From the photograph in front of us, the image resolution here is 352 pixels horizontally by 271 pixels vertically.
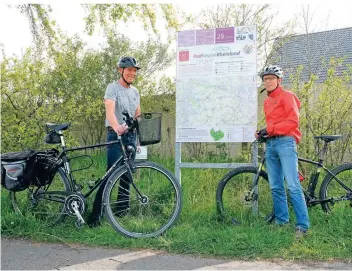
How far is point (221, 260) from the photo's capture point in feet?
13.4

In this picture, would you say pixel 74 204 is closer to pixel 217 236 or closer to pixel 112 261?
pixel 112 261

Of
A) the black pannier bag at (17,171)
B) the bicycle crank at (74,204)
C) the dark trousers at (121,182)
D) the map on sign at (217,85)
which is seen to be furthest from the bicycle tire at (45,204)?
the map on sign at (217,85)

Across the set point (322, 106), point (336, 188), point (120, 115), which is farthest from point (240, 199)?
point (322, 106)

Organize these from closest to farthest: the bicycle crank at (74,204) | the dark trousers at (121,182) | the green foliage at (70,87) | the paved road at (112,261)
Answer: the paved road at (112,261), the dark trousers at (121,182), the bicycle crank at (74,204), the green foliage at (70,87)

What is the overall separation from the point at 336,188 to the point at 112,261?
2961 mm

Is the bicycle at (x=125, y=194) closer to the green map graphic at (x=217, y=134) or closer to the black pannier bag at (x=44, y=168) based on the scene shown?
the black pannier bag at (x=44, y=168)

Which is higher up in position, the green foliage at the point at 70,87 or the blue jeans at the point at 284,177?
the green foliage at the point at 70,87

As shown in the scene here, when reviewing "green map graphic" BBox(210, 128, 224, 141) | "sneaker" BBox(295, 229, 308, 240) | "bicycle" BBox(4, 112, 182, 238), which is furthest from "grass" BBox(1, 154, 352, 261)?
"green map graphic" BBox(210, 128, 224, 141)

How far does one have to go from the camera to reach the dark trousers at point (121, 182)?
4848 mm

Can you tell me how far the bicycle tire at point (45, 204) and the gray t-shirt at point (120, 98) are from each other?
2.94 feet

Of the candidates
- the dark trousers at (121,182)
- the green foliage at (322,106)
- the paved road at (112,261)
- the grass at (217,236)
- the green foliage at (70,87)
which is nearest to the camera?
the paved road at (112,261)

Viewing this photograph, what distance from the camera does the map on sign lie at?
5.50 metres

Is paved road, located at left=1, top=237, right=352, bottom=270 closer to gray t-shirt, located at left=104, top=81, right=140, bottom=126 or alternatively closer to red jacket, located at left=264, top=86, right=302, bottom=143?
red jacket, located at left=264, top=86, right=302, bottom=143

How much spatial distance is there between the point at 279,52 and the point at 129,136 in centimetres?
726
